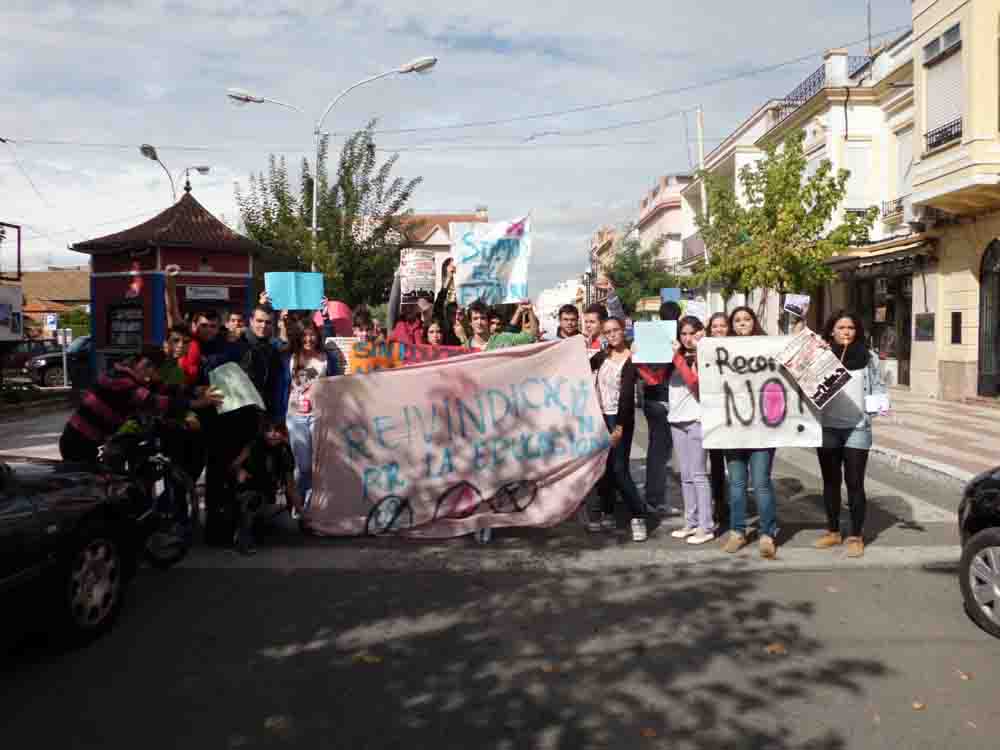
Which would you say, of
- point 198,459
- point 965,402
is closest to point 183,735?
point 198,459

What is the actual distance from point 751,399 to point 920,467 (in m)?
4.94

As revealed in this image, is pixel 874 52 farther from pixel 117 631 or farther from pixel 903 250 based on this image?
pixel 117 631

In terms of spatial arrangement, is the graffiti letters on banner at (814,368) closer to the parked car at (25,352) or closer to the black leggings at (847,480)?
the black leggings at (847,480)

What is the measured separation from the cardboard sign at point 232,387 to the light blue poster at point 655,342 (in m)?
2.96

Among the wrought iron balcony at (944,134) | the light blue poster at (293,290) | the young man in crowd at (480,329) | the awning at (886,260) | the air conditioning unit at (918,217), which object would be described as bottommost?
the young man in crowd at (480,329)

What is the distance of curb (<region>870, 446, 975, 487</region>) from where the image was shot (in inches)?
385

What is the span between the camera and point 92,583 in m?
4.81

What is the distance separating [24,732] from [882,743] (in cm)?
354

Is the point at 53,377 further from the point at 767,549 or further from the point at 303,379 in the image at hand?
the point at 767,549

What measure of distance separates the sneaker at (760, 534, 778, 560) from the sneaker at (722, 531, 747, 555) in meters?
0.16

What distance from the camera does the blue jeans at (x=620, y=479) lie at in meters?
7.09

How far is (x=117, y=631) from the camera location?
497 centimetres

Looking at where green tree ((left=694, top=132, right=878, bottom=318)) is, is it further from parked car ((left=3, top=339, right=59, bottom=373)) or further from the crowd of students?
parked car ((left=3, top=339, right=59, bottom=373))

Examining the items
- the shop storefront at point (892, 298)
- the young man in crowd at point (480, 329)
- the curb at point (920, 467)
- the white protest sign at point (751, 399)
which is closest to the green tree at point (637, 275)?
the shop storefront at point (892, 298)
